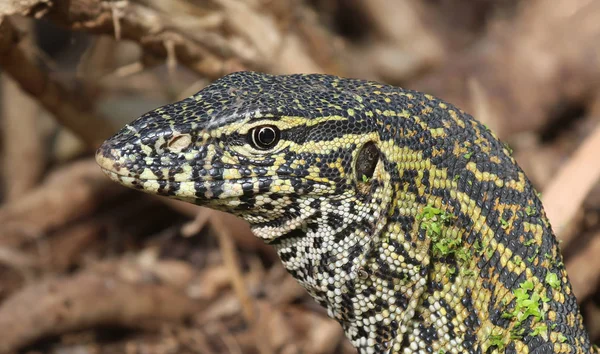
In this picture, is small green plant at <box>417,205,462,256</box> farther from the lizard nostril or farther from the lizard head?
the lizard nostril

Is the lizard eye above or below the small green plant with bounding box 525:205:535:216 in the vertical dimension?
below

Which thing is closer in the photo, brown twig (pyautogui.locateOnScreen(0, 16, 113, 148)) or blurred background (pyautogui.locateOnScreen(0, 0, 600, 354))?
brown twig (pyautogui.locateOnScreen(0, 16, 113, 148))

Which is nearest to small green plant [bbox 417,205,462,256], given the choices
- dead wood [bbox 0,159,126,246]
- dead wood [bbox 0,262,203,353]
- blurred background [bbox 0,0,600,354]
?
blurred background [bbox 0,0,600,354]

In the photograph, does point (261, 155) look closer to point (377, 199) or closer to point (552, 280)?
point (377, 199)

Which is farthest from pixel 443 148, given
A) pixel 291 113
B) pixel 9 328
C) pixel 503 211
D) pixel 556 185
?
pixel 9 328

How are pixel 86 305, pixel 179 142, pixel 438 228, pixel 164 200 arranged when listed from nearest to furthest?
pixel 179 142
pixel 438 228
pixel 86 305
pixel 164 200

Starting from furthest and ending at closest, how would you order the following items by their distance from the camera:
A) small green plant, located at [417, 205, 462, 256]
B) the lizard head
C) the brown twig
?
the brown twig → small green plant, located at [417, 205, 462, 256] → the lizard head

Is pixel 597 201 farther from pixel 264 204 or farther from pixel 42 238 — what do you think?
pixel 42 238

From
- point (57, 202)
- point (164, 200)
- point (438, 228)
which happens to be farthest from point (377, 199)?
point (57, 202)
